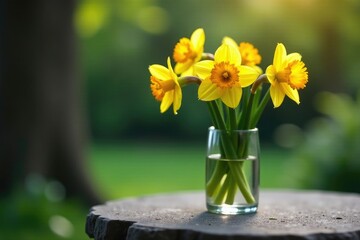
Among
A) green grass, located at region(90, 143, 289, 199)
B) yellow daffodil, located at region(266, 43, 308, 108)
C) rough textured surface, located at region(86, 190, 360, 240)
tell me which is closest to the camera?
rough textured surface, located at region(86, 190, 360, 240)

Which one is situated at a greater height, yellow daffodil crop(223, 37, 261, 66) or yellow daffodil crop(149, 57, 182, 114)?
yellow daffodil crop(223, 37, 261, 66)

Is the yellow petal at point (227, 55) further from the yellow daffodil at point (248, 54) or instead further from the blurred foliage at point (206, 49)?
the blurred foliage at point (206, 49)

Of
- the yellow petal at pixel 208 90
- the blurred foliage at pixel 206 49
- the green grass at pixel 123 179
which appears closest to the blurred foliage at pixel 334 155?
the green grass at pixel 123 179

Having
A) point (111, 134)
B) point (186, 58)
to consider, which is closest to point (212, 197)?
point (186, 58)

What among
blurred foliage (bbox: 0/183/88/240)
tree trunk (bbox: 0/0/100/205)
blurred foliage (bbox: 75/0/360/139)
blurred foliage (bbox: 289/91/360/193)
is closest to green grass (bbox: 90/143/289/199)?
blurred foliage (bbox: 75/0/360/139)

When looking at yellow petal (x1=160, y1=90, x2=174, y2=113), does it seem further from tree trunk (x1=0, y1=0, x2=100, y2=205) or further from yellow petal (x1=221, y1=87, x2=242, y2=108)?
tree trunk (x1=0, y1=0, x2=100, y2=205)

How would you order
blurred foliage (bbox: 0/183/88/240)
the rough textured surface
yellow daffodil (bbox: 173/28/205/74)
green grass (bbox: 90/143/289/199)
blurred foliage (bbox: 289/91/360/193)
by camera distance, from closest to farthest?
the rough textured surface < yellow daffodil (bbox: 173/28/205/74) < blurred foliage (bbox: 0/183/88/240) < blurred foliage (bbox: 289/91/360/193) < green grass (bbox: 90/143/289/199)

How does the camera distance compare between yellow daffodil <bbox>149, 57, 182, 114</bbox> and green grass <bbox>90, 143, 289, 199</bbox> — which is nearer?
yellow daffodil <bbox>149, 57, 182, 114</bbox>
